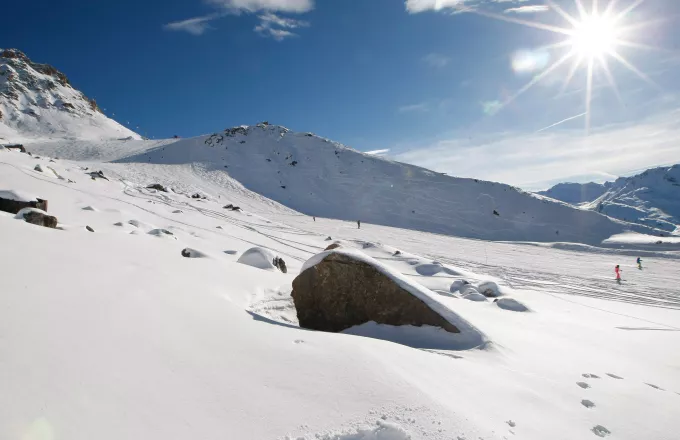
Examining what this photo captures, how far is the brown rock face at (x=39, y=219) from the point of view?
719cm

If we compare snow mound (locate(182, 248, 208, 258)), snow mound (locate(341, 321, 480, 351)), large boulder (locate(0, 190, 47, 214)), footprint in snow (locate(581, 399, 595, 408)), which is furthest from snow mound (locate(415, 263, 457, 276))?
large boulder (locate(0, 190, 47, 214))

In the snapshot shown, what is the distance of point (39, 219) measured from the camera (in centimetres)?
736

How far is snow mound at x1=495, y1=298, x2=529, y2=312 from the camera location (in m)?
8.99

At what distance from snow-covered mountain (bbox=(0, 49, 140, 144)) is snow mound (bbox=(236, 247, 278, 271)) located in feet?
312

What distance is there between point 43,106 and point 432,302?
5149 inches

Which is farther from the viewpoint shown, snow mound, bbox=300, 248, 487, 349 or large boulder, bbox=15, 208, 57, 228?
large boulder, bbox=15, 208, 57, 228

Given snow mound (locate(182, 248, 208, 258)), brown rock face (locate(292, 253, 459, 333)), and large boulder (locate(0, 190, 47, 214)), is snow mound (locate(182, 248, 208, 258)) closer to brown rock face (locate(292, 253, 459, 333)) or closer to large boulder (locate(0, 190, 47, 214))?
brown rock face (locate(292, 253, 459, 333))

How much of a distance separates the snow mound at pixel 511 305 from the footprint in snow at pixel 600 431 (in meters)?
5.96

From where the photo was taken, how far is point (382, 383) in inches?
125

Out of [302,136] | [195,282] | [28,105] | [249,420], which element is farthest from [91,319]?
[28,105]

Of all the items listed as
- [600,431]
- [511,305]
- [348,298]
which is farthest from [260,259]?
[600,431]

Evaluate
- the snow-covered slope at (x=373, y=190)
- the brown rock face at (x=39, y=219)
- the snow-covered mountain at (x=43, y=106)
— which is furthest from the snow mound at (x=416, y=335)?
the snow-covered mountain at (x=43, y=106)

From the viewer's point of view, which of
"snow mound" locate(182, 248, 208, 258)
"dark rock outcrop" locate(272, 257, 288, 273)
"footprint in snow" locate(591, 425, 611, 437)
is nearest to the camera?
"footprint in snow" locate(591, 425, 611, 437)

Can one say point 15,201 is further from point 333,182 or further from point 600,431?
point 333,182
